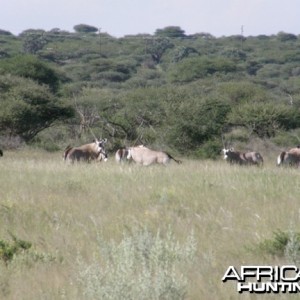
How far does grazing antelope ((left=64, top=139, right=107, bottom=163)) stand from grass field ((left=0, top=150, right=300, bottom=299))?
625 centimetres

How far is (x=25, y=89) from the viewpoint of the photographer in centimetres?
3044

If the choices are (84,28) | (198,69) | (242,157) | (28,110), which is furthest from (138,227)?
(84,28)

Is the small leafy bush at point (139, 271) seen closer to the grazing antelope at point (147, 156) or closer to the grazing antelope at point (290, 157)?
the grazing antelope at point (147, 156)

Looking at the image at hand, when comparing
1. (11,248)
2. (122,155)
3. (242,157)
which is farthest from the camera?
(242,157)

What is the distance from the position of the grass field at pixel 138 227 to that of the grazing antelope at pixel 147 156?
5.07m

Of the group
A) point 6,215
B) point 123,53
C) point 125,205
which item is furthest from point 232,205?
point 123,53

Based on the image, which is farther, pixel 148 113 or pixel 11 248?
pixel 148 113

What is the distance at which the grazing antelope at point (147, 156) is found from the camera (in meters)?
16.5

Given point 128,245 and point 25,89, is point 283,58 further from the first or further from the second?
point 128,245

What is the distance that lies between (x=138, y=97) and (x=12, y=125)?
26.3ft

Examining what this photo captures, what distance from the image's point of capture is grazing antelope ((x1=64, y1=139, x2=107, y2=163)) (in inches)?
692

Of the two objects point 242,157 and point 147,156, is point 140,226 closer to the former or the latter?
point 147,156

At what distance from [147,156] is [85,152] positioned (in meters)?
1.88

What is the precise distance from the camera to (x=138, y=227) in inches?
254
